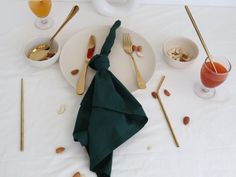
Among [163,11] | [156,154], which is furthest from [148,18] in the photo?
[156,154]

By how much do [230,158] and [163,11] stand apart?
487 mm

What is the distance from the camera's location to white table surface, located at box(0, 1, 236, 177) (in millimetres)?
563

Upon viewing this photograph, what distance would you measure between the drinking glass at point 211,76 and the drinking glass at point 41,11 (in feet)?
1.43

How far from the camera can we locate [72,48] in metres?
0.73

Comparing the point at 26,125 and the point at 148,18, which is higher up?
the point at 148,18

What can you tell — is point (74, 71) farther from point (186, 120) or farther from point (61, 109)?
point (186, 120)

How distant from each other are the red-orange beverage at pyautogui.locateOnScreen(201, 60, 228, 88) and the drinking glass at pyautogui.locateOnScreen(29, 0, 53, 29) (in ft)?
1.43

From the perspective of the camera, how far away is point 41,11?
748 mm

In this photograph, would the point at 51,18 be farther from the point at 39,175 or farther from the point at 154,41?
the point at 39,175

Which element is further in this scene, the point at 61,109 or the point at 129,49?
the point at 129,49

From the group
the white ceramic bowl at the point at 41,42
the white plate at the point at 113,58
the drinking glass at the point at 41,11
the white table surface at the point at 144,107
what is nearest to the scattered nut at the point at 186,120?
the white table surface at the point at 144,107

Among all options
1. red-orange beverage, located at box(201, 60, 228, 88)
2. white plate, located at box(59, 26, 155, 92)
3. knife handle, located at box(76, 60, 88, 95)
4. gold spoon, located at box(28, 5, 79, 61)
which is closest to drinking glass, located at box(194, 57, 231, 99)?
red-orange beverage, located at box(201, 60, 228, 88)

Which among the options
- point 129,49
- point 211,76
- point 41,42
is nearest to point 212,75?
point 211,76

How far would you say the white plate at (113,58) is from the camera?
2.24 feet
